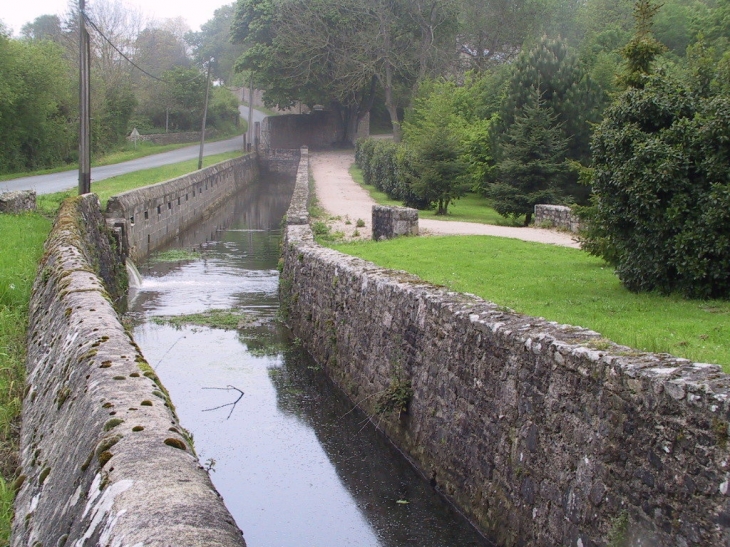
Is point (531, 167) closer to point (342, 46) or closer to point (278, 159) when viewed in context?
point (342, 46)

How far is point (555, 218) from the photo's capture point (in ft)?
68.3

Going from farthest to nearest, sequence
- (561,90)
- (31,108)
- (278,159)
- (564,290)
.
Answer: (278,159) → (31,108) → (561,90) → (564,290)

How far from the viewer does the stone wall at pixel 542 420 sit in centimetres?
450

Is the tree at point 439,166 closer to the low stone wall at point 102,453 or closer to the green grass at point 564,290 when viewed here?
the green grass at point 564,290

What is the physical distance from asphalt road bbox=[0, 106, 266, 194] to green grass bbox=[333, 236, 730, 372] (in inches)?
563

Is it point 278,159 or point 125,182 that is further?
point 278,159

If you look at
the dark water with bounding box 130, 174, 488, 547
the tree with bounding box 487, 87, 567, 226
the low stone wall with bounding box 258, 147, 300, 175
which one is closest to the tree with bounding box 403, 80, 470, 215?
the tree with bounding box 487, 87, 567, 226

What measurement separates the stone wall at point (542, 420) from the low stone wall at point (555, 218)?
406 inches

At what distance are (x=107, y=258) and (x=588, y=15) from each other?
5347cm

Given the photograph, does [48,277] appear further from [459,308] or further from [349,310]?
[459,308]

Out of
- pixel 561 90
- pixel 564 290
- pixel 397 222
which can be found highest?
pixel 561 90

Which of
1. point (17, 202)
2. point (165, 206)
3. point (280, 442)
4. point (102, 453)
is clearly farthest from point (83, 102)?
point (102, 453)

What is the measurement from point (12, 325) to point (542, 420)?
598cm

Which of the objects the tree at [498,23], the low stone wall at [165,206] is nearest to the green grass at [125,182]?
the low stone wall at [165,206]
